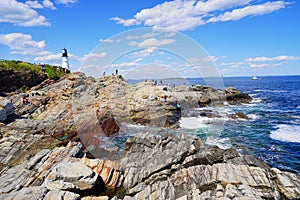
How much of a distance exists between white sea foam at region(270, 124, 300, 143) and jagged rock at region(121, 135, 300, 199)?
42.3 ft

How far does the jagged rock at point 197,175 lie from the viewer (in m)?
12.1

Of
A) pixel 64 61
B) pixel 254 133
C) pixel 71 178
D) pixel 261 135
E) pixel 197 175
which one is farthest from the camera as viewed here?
pixel 64 61

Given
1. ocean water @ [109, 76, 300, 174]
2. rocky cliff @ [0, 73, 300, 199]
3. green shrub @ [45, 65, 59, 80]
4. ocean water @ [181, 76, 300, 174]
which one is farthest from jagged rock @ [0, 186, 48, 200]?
→ green shrub @ [45, 65, 59, 80]

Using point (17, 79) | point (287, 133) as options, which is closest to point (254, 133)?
point (287, 133)

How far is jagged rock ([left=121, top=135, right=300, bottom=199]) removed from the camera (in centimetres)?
1209

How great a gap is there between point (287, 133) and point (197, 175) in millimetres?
19566

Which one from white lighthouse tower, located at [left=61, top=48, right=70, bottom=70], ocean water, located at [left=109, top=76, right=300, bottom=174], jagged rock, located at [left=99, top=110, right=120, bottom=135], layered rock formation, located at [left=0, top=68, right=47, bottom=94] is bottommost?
ocean water, located at [left=109, top=76, right=300, bottom=174]

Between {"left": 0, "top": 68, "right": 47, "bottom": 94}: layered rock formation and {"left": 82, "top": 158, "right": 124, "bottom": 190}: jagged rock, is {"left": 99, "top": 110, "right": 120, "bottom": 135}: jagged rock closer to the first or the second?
{"left": 82, "top": 158, "right": 124, "bottom": 190}: jagged rock

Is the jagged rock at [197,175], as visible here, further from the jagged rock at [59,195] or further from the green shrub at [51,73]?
the green shrub at [51,73]

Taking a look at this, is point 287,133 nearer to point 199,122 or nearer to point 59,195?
point 199,122

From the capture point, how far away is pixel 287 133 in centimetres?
2747

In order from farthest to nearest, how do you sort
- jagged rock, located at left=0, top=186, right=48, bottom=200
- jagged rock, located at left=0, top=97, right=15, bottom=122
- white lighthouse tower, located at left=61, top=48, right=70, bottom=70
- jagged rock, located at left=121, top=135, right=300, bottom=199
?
1. white lighthouse tower, located at left=61, top=48, right=70, bottom=70
2. jagged rock, located at left=0, top=97, right=15, bottom=122
3. jagged rock, located at left=121, top=135, right=300, bottom=199
4. jagged rock, located at left=0, top=186, right=48, bottom=200

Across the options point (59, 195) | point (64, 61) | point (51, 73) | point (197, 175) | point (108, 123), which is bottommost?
point (108, 123)

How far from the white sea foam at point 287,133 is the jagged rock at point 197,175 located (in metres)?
12.9
